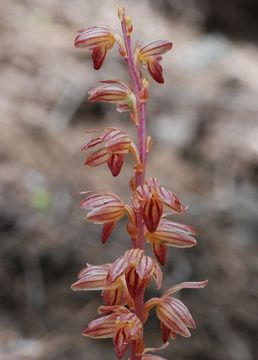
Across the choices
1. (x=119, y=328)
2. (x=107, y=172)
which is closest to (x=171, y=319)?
(x=119, y=328)

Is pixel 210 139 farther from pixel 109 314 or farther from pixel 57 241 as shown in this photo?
pixel 109 314

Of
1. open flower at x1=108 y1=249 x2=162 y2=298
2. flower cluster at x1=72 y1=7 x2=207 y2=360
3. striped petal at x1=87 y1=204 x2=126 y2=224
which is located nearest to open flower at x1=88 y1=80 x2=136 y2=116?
flower cluster at x1=72 y1=7 x2=207 y2=360

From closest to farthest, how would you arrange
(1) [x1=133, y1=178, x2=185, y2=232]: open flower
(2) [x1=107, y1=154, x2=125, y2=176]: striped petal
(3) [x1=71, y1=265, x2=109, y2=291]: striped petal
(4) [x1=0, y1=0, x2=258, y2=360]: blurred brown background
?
(1) [x1=133, y1=178, x2=185, y2=232]: open flower → (2) [x1=107, y1=154, x2=125, y2=176]: striped petal → (3) [x1=71, y1=265, x2=109, y2=291]: striped petal → (4) [x1=0, y1=0, x2=258, y2=360]: blurred brown background

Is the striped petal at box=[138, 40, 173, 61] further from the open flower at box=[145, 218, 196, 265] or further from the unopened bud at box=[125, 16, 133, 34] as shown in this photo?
the open flower at box=[145, 218, 196, 265]

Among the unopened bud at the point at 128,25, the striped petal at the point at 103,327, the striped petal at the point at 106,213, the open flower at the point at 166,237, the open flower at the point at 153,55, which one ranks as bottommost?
the striped petal at the point at 103,327

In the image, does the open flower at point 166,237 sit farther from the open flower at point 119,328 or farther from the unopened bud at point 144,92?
the unopened bud at point 144,92

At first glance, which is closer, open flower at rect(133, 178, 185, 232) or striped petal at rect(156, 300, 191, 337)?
open flower at rect(133, 178, 185, 232)

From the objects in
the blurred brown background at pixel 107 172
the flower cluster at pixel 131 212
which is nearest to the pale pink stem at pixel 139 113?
the flower cluster at pixel 131 212
